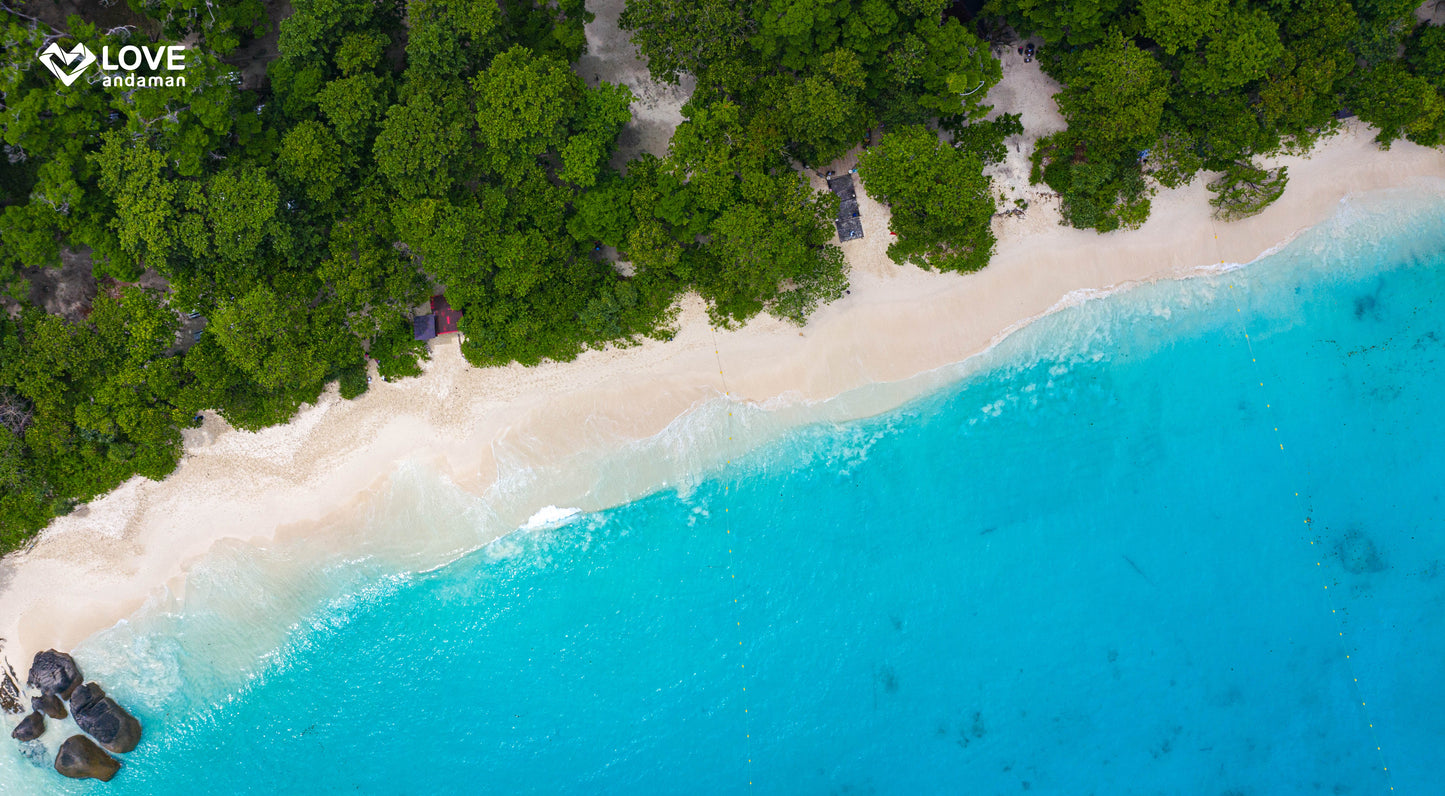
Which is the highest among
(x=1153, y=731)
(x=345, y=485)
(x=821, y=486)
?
(x=345, y=485)

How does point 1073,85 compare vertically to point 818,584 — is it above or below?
above

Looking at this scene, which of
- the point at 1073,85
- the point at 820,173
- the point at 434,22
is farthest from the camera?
the point at 820,173

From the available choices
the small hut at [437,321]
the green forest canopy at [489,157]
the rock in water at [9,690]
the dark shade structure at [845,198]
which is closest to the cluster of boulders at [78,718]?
the rock in water at [9,690]

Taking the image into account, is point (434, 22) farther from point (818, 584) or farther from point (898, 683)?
A: point (898, 683)

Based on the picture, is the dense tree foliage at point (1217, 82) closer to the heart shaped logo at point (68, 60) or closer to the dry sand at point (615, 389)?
the dry sand at point (615, 389)

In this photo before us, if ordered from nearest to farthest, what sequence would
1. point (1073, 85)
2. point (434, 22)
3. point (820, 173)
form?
point (434, 22)
point (1073, 85)
point (820, 173)

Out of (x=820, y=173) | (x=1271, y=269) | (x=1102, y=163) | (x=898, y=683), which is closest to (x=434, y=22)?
(x=820, y=173)
